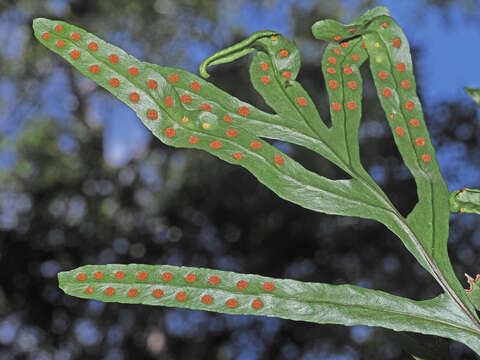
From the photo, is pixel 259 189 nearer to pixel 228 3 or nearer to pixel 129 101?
pixel 228 3

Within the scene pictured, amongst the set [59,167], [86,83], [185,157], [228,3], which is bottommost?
[59,167]

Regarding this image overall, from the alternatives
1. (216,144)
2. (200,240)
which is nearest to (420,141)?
(216,144)

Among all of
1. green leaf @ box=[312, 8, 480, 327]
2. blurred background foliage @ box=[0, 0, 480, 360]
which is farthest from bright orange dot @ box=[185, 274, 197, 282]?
blurred background foliage @ box=[0, 0, 480, 360]

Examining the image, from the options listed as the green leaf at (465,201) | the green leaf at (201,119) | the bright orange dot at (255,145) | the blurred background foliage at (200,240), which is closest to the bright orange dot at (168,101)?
the green leaf at (201,119)

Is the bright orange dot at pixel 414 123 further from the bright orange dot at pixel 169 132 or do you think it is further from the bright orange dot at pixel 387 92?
the bright orange dot at pixel 169 132

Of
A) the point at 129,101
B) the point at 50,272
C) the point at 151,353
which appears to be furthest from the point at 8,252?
the point at 129,101

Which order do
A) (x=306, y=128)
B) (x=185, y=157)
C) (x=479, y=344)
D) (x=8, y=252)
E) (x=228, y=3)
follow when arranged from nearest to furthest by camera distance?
(x=479, y=344)
(x=306, y=128)
(x=8, y=252)
(x=185, y=157)
(x=228, y=3)
